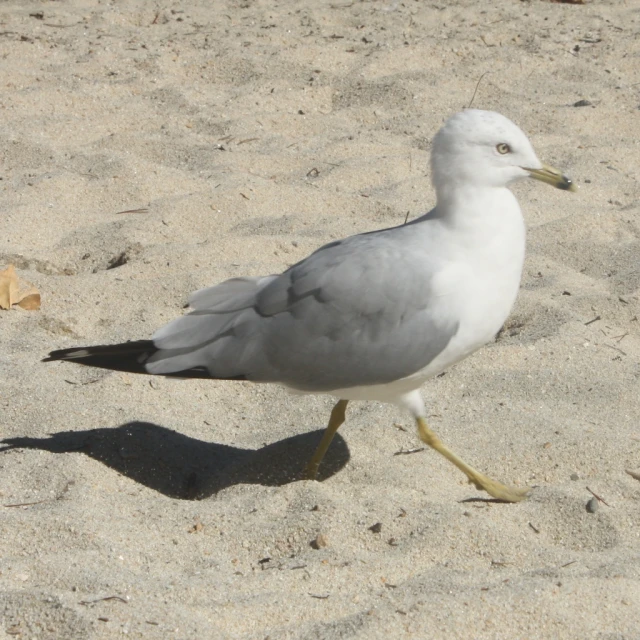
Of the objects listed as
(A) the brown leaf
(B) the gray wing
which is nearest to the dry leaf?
(A) the brown leaf

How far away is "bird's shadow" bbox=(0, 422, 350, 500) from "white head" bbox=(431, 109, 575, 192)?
3.39ft

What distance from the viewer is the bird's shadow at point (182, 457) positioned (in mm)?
3451

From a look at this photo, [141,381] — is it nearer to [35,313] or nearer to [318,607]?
[35,313]

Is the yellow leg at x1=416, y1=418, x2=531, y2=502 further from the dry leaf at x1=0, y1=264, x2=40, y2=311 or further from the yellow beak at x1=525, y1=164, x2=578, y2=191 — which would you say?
the dry leaf at x1=0, y1=264, x2=40, y2=311

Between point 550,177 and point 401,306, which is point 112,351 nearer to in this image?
point 401,306

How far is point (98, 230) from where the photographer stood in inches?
190

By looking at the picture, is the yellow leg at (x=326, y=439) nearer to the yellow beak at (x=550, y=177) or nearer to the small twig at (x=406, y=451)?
the small twig at (x=406, y=451)

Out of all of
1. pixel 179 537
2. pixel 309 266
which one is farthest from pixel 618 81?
pixel 179 537

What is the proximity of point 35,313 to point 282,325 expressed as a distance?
135 cm

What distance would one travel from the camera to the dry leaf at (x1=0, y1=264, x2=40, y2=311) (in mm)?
4172

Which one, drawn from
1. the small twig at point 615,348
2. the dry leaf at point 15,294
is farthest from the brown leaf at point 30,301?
the small twig at point 615,348

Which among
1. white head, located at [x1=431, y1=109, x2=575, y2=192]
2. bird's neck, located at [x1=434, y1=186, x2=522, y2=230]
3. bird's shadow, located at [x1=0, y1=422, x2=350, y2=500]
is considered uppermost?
white head, located at [x1=431, y1=109, x2=575, y2=192]

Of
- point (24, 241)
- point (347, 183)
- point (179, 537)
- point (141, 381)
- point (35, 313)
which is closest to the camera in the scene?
point (179, 537)

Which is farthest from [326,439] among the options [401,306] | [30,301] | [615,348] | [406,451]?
[30,301]
